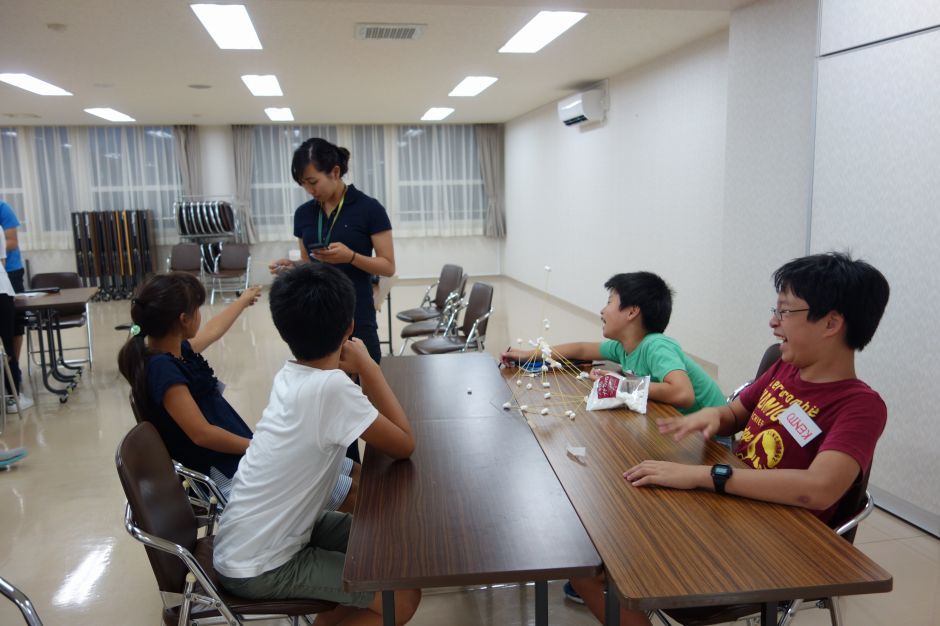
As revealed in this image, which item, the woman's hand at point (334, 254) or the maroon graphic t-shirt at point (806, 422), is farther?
the woman's hand at point (334, 254)

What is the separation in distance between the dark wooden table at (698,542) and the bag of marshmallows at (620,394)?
302 mm

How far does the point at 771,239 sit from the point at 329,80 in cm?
492

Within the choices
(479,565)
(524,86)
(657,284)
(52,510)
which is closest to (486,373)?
(657,284)

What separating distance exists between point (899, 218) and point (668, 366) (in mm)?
1421

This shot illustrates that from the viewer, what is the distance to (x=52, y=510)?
3.15m

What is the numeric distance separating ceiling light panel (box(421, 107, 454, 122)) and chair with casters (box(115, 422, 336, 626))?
8361 mm

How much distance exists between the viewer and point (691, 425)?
169cm

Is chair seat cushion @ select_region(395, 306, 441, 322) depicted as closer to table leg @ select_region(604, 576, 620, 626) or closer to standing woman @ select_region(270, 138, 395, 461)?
standing woman @ select_region(270, 138, 395, 461)

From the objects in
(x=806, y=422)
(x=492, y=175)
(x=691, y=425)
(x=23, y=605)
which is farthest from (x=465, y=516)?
(x=492, y=175)

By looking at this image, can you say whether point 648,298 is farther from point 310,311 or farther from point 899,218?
point 899,218

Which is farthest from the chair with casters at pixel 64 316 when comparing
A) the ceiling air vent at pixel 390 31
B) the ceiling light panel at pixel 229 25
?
the ceiling air vent at pixel 390 31

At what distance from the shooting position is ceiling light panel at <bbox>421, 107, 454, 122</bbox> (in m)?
9.43

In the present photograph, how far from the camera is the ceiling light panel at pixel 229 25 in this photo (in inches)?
172

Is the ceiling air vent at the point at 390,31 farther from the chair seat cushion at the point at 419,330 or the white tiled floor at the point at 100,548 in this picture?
the white tiled floor at the point at 100,548
